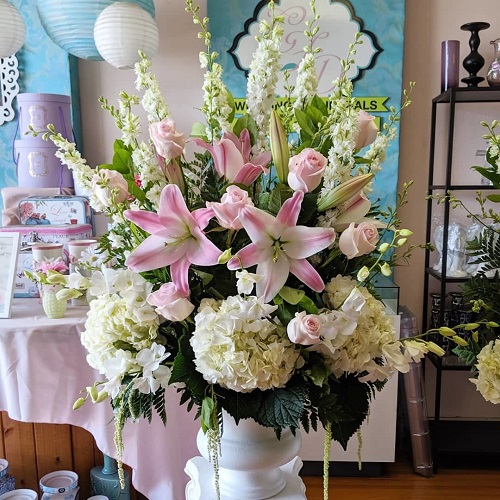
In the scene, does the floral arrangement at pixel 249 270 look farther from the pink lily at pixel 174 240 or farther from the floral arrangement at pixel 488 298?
the floral arrangement at pixel 488 298

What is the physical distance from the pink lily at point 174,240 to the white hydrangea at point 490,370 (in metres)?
0.79

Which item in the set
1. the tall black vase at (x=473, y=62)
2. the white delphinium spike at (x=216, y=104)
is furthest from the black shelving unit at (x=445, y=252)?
the white delphinium spike at (x=216, y=104)

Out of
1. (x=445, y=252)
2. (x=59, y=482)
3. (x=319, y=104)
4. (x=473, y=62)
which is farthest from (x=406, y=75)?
Answer: (x=59, y=482)

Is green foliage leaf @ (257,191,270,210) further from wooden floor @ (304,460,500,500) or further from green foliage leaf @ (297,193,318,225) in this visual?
wooden floor @ (304,460,500,500)

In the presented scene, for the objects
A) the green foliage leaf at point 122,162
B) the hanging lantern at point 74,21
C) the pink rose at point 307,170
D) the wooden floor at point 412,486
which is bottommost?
the wooden floor at point 412,486

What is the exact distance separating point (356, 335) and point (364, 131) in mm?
291

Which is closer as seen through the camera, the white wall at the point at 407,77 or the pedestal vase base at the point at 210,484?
the pedestal vase base at the point at 210,484

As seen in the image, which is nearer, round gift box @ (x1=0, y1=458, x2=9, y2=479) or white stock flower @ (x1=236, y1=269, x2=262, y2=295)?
white stock flower @ (x1=236, y1=269, x2=262, y2=295)

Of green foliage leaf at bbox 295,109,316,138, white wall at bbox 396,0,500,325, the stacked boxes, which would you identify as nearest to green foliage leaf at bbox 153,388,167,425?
green foliage leaf at bbox 295,109,316,138

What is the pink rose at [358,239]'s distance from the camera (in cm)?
67

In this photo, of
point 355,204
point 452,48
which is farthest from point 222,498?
point 452,48

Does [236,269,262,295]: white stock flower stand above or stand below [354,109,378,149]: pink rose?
below

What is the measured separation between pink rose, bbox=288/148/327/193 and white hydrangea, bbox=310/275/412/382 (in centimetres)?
14

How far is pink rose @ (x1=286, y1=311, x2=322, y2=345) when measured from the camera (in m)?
0.63
